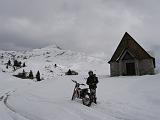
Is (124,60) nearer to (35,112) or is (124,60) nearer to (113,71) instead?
(113,71)

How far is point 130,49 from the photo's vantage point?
4025 centimetres

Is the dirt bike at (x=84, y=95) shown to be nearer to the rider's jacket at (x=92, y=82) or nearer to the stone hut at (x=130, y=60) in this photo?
the rider's jacket at (x=92, y=82)

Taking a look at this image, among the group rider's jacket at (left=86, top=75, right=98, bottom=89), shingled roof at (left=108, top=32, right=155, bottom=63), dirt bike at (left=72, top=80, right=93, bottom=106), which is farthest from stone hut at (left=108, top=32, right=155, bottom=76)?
Result: rider's jacket at (left=86, top=75, right=98, bottom=89)

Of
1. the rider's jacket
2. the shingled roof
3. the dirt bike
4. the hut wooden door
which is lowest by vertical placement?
the dirt bike

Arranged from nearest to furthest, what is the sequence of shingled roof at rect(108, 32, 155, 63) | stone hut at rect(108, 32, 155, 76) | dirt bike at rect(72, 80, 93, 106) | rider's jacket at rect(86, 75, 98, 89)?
dirt bike at rect(72, 80, 93, 106) < rider's jacket at rect(86, 75, 98, 89) < stone hut at rect(108, 32, 155, 76) < shingled roof at rect(108, 32, 155, 63)

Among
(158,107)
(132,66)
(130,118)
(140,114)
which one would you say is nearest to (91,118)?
(130,118)

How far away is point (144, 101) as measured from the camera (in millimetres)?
13930

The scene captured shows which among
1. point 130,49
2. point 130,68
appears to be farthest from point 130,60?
A: point 130,49

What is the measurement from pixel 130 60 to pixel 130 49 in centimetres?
196

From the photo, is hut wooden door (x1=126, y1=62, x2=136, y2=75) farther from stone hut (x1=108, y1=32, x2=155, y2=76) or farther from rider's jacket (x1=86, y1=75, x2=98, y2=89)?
rider's jacket (x1=86, y1=75, x2=98, y2=89)

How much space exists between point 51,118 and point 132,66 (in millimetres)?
31029

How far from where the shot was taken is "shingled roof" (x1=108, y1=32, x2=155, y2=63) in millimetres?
39425

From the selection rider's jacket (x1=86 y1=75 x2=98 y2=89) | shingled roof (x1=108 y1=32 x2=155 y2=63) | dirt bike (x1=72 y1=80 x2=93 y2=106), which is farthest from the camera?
shingled roof (x1=108 y1=32 x2=155 y2=63)

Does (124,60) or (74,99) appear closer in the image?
(74,99)
